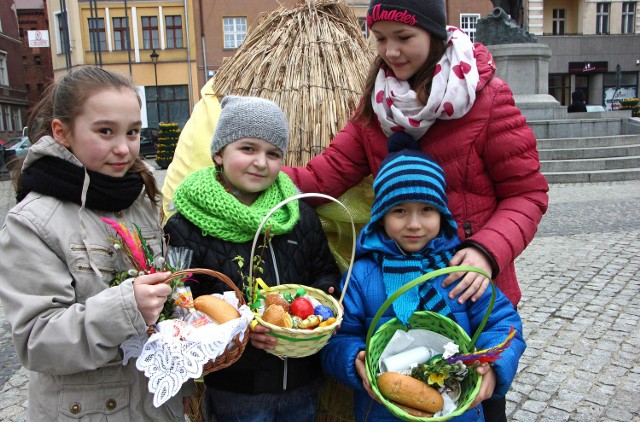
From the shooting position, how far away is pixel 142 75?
30422mm

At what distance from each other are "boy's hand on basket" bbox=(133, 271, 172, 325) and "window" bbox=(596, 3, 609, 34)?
3432 cm

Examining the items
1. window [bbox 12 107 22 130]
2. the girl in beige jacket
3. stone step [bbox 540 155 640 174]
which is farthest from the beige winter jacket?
window [bbox 12 107 22 130]

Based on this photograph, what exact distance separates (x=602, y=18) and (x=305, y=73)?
33223 mm

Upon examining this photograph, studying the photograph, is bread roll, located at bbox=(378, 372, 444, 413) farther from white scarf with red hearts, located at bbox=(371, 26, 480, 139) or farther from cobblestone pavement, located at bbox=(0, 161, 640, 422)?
cobblestone pavement, located at bbox=(0, 161, 640, 422)

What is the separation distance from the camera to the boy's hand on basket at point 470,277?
6.19 ft

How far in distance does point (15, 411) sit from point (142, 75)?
96.7 feet

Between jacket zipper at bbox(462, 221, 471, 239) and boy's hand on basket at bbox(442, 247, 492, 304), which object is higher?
jacket zipper at bbox(462, 221, 471, 239)

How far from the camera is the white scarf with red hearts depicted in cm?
190

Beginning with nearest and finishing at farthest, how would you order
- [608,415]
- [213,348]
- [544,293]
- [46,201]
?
[213,348] → [46,201] → [608,415] → [544,293]

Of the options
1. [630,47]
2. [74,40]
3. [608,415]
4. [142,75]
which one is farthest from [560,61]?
[608,415]

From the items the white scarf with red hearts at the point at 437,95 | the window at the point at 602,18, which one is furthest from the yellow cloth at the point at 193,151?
the window at the point at 602,18

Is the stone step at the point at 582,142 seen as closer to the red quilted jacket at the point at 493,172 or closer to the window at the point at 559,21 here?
the red quilted jacket at the point at 493,172

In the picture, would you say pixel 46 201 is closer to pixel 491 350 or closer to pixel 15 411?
pixel 491 350

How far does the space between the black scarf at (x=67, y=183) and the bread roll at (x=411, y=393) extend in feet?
3.44
